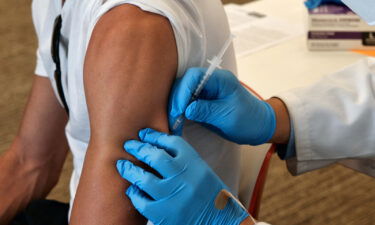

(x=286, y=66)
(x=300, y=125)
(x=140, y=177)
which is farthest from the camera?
(x=286, y=66)

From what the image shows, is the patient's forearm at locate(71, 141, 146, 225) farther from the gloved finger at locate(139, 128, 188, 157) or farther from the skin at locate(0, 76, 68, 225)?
the skin at locate(0, 76, 68, 225)

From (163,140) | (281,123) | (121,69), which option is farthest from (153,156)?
(281,123)

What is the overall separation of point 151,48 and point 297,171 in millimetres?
543

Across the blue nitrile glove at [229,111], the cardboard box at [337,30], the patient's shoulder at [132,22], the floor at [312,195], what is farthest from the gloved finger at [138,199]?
the floor at [312,195]

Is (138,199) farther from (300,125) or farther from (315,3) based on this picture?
(315,3)

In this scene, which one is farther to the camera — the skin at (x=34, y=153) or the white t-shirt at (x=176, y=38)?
the skin at (x=34, y=153)

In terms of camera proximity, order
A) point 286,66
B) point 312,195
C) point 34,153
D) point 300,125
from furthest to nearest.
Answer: point 312,195 < point 286,66 < point 34,153 < point 300,125

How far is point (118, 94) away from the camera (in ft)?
3.01

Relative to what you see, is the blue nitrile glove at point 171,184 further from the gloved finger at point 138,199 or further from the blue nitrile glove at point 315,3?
the blue nitrile glove at point 315,3

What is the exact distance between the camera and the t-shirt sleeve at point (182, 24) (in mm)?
944

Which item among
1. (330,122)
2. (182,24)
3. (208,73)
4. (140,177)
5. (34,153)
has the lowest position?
(34,153)

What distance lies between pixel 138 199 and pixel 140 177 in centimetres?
4

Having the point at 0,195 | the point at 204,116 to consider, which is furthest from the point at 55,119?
the point at 204,116

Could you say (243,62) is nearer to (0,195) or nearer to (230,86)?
(230,86)
